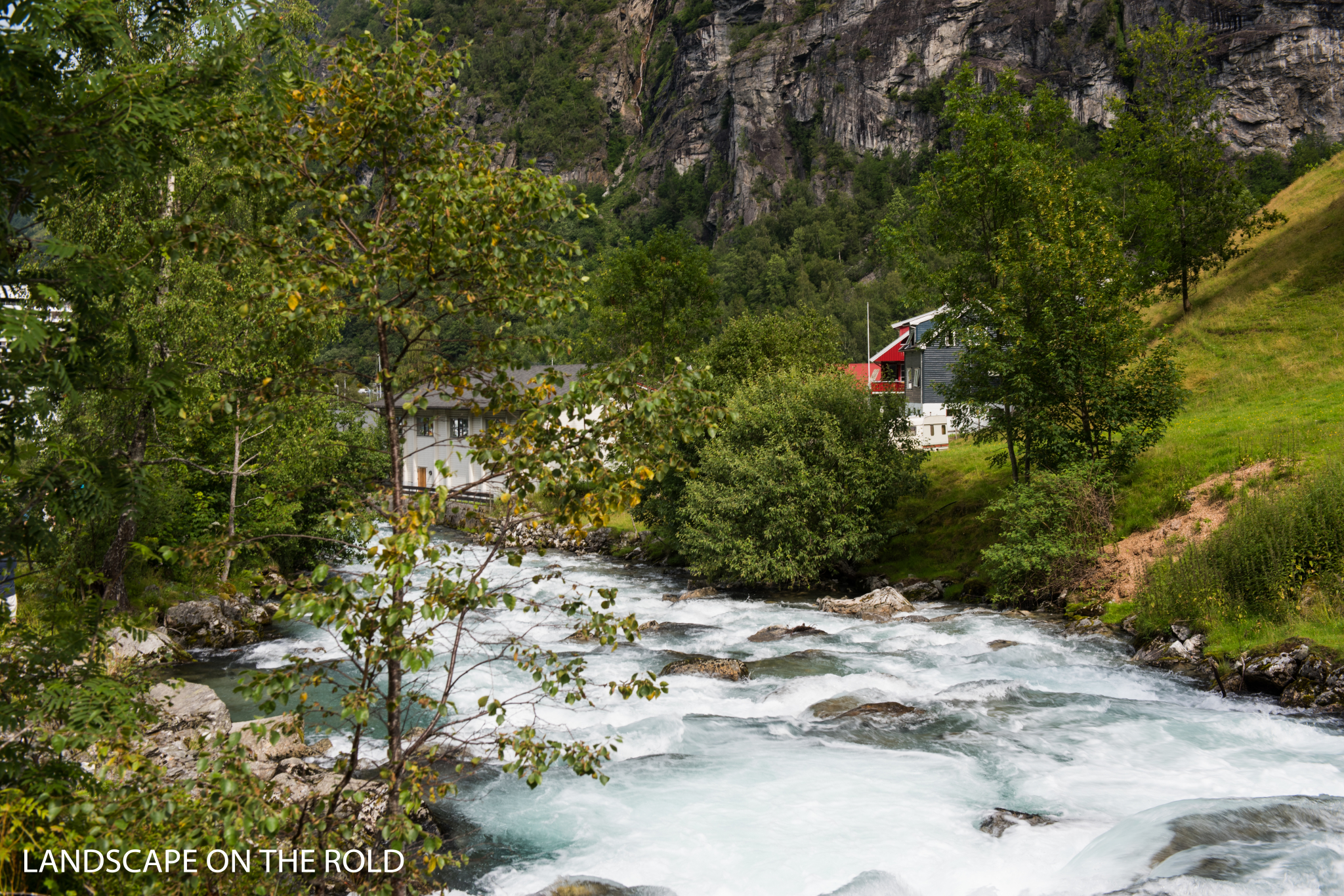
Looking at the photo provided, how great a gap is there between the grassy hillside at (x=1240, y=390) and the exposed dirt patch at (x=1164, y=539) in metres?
0.45

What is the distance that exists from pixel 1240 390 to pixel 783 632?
19044 mm

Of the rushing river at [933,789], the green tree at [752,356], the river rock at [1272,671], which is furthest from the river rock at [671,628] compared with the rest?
the river rock at [1272,671]

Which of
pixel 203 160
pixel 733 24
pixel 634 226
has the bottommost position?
pixel 203 160

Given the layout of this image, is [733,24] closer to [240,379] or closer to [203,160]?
[203,160]

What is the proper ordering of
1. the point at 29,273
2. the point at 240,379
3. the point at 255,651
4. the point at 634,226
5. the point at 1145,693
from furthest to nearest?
the point at 634,226 < the point at 255,651 < the point at 1145,693 < the point at 240,379 < the point at 29,273

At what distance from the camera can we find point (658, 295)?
50.5 metres

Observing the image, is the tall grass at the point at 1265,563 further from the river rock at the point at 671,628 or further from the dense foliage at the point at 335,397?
the dense foliage at the point at 335,397

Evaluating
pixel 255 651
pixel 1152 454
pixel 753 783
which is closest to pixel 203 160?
pixel 255 651

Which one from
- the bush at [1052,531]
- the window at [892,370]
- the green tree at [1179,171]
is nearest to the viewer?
the bush at [1052,531]

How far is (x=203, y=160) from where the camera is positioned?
1903cm

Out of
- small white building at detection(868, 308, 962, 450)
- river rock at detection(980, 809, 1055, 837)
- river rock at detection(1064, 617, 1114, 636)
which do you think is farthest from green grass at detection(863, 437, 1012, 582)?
river rock at detection(980, 809, 1055, 837)

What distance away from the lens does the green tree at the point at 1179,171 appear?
116 ft

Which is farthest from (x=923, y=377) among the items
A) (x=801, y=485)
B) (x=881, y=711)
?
(x=881, y=711)

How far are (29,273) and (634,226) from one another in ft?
584
